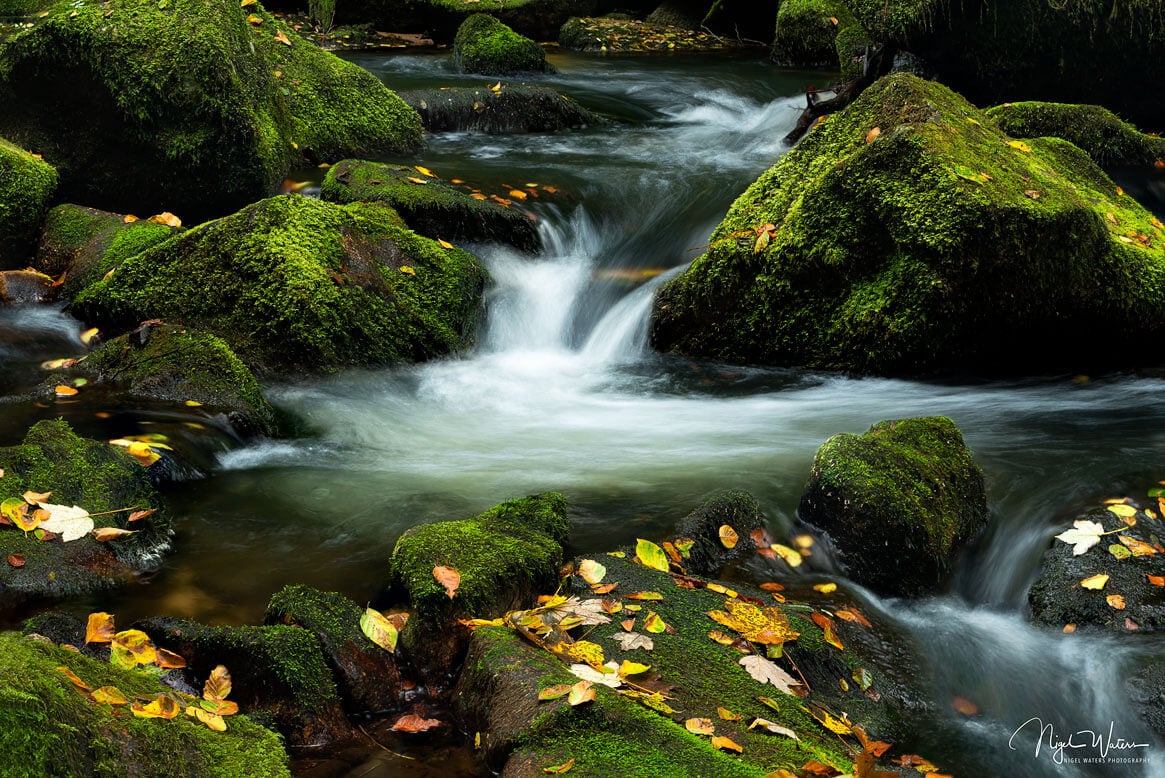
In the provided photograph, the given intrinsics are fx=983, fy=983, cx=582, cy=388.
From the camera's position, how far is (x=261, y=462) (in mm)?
5195

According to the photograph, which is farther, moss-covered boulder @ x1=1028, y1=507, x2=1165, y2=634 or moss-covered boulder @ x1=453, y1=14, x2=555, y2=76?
moss-covered boulder @ x1=453, y1=14, x2=555, y2=76

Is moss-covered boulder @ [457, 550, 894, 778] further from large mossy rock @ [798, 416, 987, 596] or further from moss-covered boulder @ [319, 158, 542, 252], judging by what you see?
moss-covered boulder @ [319, 158, 542, 252]

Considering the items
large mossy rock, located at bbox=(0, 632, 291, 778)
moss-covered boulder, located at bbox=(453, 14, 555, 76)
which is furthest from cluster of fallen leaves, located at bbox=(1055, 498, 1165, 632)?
moss-covered boulder, located at bbox=(453, 14, 555, 76)

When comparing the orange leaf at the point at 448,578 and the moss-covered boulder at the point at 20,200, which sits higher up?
the moss-covered boulder at the point at 20,200

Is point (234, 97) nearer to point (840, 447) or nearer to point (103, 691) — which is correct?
point (840, 447)

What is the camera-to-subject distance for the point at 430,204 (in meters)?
7.58

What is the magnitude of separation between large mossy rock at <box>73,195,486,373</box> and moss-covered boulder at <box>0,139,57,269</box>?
1.27m

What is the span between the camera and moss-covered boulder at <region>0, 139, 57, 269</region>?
24.2 feet

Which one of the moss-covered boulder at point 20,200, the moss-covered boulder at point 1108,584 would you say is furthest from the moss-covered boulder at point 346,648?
the moss-covered boulder at point 20,200

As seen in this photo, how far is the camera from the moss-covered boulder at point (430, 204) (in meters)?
7.57

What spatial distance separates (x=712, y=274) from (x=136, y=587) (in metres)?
4.28

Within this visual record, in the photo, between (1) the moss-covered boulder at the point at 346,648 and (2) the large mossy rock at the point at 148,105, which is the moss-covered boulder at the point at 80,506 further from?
(2) the large mossy rock at the point at 148,105
